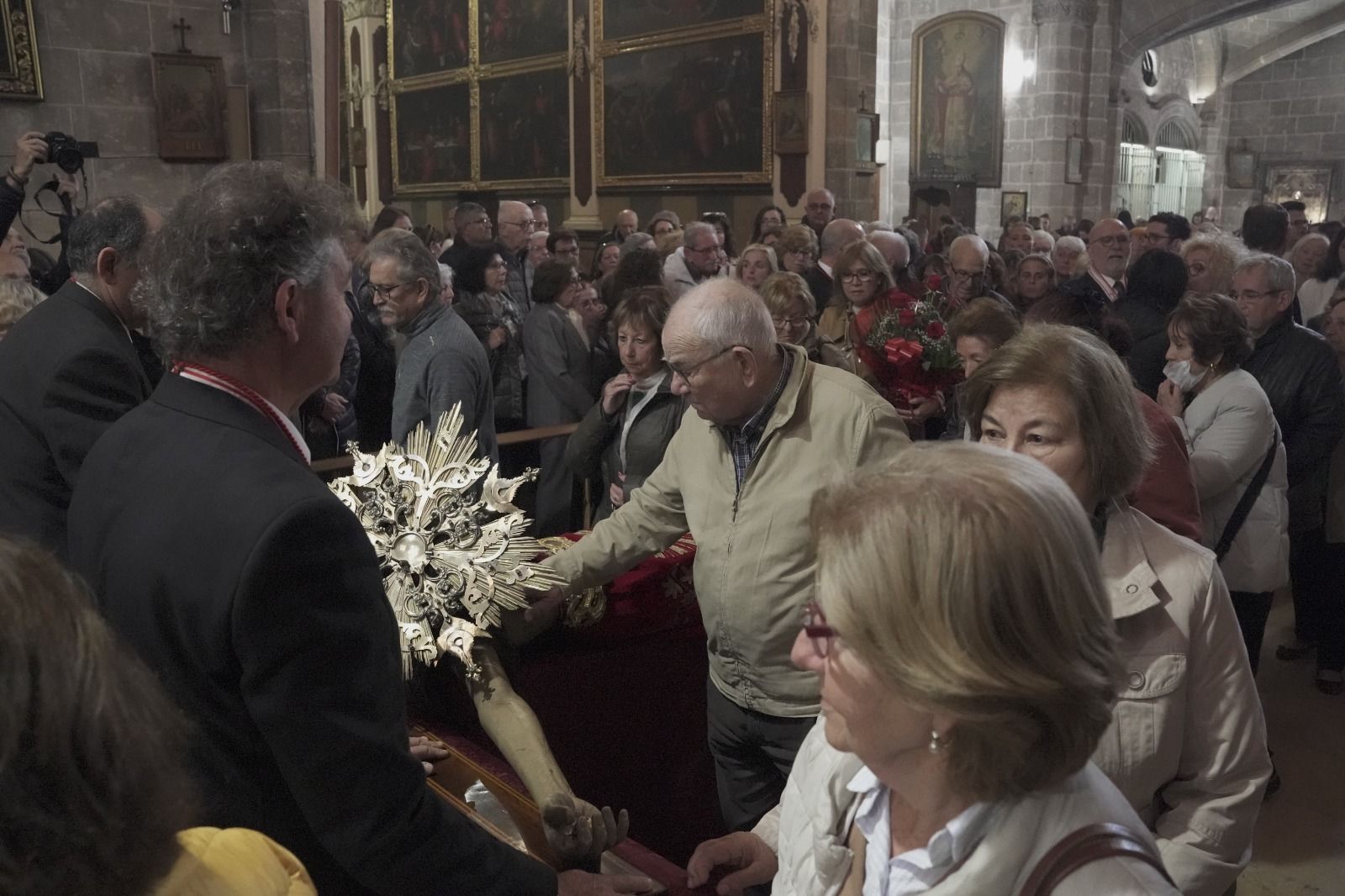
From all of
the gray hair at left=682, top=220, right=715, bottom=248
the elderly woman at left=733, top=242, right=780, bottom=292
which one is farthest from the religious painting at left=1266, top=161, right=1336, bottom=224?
the elderly woman at left=733, top=242, right=780, bottom=292

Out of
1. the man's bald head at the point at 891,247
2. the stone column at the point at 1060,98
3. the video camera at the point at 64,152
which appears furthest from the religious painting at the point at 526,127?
the video camera at the point at 64,152

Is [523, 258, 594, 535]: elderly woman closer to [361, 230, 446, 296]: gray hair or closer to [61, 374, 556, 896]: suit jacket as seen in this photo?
[361, 230, 446, 296]: gray hair

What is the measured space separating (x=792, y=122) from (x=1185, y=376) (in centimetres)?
831

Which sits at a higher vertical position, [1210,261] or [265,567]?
[1210,261]

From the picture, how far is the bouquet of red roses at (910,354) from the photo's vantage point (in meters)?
4.05

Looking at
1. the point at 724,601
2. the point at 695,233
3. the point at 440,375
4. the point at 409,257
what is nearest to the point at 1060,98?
the point at 695,233

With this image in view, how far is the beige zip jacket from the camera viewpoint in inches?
99.3

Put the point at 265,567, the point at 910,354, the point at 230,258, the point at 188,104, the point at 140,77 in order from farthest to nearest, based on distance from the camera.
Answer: the point at 188,104 < the point at 140,77 < the point at 910,354 < the point at 230,258 < the point at 265,567

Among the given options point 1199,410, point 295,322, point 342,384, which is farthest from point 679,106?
point 295,322

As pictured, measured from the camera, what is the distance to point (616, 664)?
3023 mm

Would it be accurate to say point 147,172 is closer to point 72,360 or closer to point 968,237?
point 968,237

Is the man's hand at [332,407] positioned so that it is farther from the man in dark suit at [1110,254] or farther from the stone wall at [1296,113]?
the stone wall at [1296,113]

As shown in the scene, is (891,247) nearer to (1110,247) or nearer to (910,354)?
(1110,247)

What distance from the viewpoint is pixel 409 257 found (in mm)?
4059
